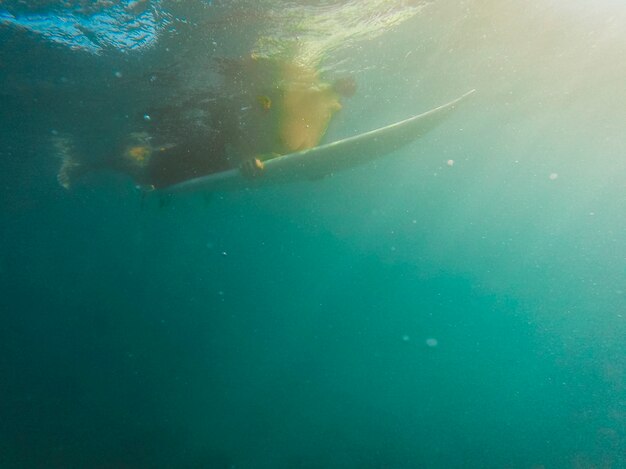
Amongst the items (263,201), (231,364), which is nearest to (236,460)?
(231,364)

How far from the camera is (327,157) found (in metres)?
9.75

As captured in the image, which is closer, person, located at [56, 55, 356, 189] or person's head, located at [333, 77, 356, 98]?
person, located at [56, 55, 356, 189]

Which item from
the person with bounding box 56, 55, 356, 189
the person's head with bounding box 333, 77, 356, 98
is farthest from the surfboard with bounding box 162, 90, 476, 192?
the person's head with bounding box 333, 77, 356, 98

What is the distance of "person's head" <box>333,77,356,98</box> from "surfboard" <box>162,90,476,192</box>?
10.4ft

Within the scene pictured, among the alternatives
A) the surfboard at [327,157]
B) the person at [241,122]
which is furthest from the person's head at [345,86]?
the surfboard at [327,157]

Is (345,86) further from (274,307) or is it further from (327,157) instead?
(274,307)

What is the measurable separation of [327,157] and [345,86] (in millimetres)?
4632

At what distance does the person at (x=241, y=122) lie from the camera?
9938 millimetres

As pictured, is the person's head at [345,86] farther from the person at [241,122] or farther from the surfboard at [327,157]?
the surfboard at [327,157]

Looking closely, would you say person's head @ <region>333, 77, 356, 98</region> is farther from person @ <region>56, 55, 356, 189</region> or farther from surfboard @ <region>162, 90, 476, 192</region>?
surfboard @ <region>162, 90, 476, 192</region>

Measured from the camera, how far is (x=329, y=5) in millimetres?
7578

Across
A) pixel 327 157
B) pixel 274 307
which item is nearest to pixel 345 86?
pixel 327 157

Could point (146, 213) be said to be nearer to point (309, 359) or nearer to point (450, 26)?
point (309, 359)

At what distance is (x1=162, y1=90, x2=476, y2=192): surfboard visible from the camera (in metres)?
9.12
